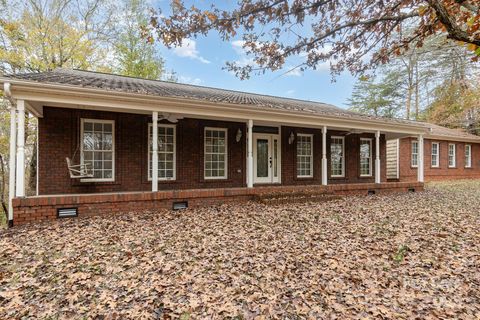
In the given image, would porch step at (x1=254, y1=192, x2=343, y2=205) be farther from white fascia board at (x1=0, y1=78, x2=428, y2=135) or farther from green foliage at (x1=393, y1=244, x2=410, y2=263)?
green foliage at (x1=393, y1=244, x2=410, y2=263)

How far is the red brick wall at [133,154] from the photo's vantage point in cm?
757

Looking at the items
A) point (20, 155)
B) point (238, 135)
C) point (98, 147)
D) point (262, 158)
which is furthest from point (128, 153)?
point (262, 158)

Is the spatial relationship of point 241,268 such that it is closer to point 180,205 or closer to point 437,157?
point 180,205

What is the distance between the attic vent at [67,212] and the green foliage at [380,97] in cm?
2812

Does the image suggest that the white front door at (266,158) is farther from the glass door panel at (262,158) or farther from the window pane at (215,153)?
the window pane at (215,153)

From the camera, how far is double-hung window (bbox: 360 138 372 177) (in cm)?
1290

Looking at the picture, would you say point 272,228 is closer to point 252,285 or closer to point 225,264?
point 225,264

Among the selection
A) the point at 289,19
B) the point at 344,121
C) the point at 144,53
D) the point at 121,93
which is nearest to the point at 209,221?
the point at 121,93

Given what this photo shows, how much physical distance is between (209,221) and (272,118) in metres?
4.35

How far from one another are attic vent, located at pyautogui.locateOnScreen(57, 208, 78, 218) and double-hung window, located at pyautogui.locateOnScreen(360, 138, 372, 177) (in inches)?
461

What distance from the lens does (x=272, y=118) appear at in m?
8.85

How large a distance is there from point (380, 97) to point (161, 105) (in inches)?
1114

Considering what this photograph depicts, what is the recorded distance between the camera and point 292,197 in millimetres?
8359

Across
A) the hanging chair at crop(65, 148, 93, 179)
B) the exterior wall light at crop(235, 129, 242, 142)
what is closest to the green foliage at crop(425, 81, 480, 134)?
the exterior wall light at crop(235, 129, 242, 142)
